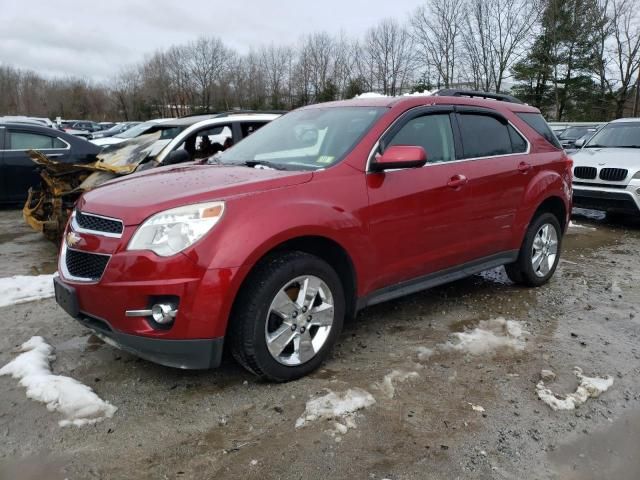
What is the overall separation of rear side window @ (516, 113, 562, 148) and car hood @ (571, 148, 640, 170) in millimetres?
3787

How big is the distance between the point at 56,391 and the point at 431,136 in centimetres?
309

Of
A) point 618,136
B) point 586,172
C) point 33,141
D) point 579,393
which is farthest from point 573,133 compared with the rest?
point 579,393

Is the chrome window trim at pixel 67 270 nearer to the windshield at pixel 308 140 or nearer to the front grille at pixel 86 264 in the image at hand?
the front grille at pixel 86 264

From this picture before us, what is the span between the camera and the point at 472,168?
424cm

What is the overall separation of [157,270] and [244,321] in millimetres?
549

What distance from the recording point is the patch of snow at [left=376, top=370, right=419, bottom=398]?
3.18m

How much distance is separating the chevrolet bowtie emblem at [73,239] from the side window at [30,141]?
22.2 ft

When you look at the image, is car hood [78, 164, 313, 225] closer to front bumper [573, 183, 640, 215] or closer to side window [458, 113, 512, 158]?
side window [458, 113, 512, 158]

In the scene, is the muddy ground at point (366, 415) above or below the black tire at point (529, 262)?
below

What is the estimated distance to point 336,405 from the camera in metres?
3.00

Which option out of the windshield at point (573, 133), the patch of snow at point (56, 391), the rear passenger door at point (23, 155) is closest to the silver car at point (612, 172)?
the patch of snow at point (56, 391)

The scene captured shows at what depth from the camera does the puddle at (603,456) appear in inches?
98.8

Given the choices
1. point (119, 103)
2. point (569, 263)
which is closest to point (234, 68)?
point (119, 103)

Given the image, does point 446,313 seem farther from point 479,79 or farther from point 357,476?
point 479,79
